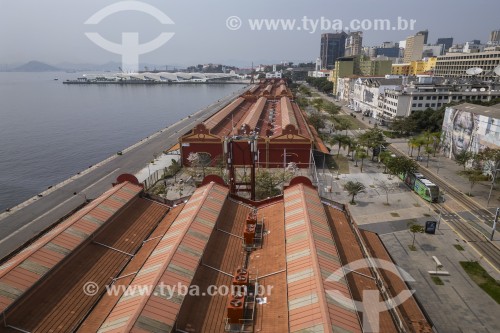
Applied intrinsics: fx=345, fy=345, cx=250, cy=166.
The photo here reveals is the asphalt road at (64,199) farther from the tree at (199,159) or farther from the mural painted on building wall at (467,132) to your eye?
the mural painted on building wall at (467,132)

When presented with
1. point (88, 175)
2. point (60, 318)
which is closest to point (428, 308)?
point (60, 318)

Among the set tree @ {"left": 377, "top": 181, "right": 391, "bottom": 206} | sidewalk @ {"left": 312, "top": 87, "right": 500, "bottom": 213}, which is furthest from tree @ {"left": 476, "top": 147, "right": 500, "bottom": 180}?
tree @ {"left": 377, "top": 181, "right": 391, "bottom": 206}

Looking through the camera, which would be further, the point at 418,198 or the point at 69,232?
the point at 418,198

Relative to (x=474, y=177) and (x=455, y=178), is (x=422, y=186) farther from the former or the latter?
(x=455, y=178)

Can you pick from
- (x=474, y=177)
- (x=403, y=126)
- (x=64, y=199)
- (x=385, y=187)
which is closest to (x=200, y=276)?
(x=64, y=199)

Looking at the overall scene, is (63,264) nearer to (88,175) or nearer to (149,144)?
(88,175)

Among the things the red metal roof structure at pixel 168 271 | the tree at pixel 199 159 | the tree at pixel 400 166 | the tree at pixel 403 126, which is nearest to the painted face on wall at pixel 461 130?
the tree at pixel 400 166
